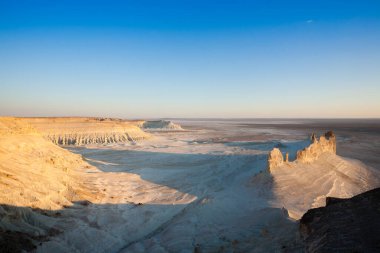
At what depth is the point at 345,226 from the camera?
17.0 ft

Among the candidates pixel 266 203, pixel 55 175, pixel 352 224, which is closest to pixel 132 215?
pixel 55 175

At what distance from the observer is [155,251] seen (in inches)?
324

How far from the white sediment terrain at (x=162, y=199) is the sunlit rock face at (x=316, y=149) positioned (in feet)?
0.47

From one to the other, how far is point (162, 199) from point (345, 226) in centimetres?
922

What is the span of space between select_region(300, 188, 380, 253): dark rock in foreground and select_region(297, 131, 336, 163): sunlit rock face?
45.2ft

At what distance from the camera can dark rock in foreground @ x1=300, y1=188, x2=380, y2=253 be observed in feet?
15.0

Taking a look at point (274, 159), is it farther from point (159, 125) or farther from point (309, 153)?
point (159, 125)

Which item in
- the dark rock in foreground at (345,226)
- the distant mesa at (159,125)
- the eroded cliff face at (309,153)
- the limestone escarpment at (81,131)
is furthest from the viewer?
the distant mesa at (159,125)

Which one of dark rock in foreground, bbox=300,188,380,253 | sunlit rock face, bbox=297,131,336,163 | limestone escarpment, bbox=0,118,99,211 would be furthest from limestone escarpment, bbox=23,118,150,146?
dark rock in foreground, bbox=300,188,380,253

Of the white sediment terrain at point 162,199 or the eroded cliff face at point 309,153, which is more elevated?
the eroded cliff face at point 309,153

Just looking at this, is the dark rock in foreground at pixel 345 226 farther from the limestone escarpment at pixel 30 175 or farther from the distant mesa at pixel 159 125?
the distant mesa at pixel 159 125

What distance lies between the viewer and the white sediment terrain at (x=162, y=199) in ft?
27.7

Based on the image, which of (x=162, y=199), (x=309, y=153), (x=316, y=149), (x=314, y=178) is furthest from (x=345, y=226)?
(x=316, y=149)

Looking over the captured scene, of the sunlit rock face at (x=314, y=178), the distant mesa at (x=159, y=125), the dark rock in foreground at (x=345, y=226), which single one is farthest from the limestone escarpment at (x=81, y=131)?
the distant mesa at (x=159, y=125)
